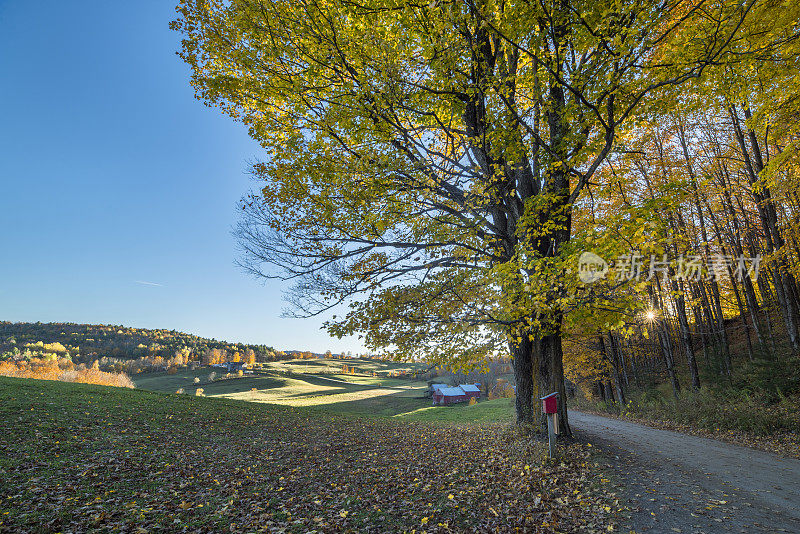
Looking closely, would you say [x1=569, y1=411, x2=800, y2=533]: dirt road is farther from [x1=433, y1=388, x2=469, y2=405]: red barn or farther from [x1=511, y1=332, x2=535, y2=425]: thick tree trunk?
[x1=433, y1=388, x2=469, y2=405]: red barn

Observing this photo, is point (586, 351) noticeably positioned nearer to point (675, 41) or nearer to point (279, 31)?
point (675, 41)

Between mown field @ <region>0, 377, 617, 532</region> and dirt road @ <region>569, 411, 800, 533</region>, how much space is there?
0.68 meters

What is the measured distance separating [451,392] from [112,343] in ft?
484

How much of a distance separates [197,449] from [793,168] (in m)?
19.7

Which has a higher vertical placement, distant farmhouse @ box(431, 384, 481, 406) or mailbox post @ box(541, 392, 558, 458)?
mailbox post @ box(541, 392, 558, 458)

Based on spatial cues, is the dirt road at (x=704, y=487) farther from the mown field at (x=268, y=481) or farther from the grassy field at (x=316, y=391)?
the grassy field at (x=316, y=391)

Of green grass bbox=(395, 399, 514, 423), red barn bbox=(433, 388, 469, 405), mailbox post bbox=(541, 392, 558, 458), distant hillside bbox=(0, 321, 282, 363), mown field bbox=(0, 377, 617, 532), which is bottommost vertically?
red barn bbox=(433, 388, 469, 405)

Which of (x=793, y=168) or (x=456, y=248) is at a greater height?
(x=793, y=168)

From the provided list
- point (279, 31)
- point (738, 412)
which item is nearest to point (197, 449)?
point (279, 31)

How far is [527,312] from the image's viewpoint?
→ 291 inches

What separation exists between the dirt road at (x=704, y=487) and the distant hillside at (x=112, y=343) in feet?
483

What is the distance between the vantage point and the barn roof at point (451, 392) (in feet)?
192

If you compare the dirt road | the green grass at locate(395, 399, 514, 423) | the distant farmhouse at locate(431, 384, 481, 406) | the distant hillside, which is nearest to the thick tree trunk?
the dirt road

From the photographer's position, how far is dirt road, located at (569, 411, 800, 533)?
505 cm
